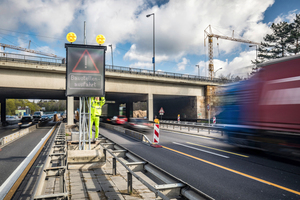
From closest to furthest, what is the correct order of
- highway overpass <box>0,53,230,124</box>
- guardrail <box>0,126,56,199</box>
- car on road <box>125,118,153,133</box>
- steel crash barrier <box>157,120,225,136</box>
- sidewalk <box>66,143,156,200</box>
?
sidewalk <box>66,143,156,200</box> < guardrail <box>0,126,56,199</box> < steel crash barrier <box>157,120,225,136</box> < car on road <box>125,118,153,133</box> < highway overpass <box>0,53,230,124</box>

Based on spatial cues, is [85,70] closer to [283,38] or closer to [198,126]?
[198,126]

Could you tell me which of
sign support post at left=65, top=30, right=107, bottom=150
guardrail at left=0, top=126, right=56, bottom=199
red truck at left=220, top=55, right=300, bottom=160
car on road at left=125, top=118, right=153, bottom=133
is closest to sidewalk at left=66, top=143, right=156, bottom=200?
guardrail at left=0, top=126, right=56, bottom=199

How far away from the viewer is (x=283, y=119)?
7.64m

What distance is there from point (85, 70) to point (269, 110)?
24.1 feet

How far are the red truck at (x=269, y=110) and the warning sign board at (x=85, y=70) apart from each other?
6.47 metres

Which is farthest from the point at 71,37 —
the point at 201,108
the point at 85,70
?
the point at 201,108

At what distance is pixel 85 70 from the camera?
714cm

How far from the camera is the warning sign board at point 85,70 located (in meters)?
6.98

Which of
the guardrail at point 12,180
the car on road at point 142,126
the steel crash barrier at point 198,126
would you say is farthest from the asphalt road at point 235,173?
the car on road at point 142,126

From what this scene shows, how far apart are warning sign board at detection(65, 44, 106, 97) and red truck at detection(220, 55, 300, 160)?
647 centimetres

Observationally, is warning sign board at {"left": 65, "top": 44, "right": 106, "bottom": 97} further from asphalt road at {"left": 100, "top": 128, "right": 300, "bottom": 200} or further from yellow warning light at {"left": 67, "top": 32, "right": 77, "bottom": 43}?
asphalt road at {"left": 100, "top": 128, "right": 300, "bottom": 200}

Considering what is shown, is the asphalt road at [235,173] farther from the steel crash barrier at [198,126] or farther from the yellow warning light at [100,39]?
the yellow warning light at [100,39]

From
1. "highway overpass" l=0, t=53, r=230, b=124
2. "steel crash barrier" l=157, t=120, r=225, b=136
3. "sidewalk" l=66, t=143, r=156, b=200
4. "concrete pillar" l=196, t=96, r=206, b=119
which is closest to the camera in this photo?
"sidewalk" l=66, t=143, r=156, b=200

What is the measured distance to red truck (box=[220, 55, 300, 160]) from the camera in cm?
734
